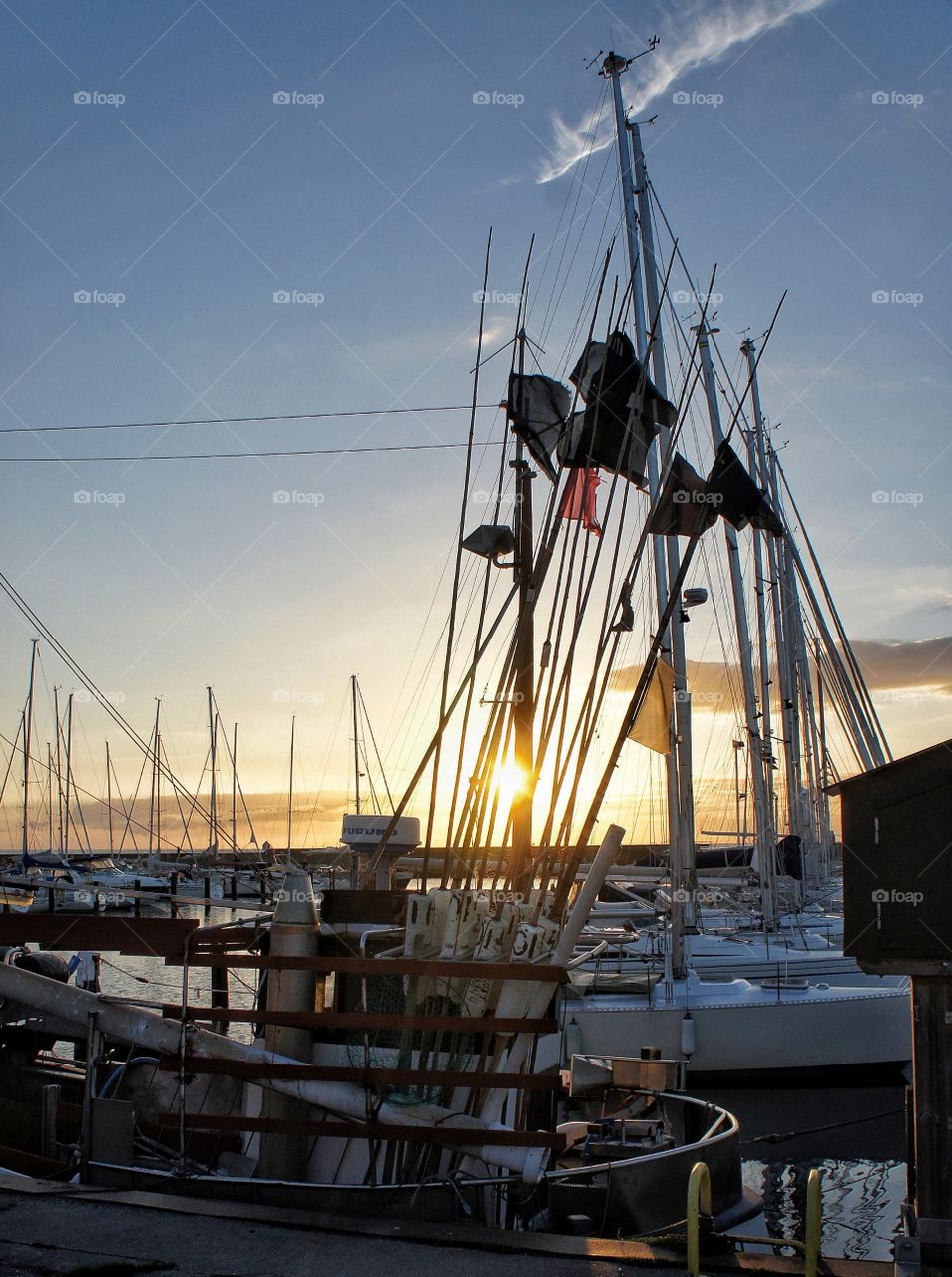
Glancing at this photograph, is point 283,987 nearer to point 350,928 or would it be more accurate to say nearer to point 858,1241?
point 350,928

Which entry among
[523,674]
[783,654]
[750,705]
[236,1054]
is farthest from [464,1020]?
[783,654]

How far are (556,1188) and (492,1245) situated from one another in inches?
113

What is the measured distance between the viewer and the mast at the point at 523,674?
37.3 ft

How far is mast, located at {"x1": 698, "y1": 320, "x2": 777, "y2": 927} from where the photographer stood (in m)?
29.4

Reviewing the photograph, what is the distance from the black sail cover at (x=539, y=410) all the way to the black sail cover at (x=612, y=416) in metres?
1.52

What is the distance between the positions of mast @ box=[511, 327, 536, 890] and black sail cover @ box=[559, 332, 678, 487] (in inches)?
47.0

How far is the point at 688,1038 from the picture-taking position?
21.1 metres

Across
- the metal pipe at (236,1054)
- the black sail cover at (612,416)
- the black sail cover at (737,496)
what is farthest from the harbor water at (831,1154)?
A: the black sail cover at (737,496)

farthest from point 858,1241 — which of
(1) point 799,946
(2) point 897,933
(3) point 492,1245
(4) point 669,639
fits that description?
(1) point 799,946

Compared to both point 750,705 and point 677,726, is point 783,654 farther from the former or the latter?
point 677,726

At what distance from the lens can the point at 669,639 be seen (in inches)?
901

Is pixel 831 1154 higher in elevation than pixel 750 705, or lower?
lower

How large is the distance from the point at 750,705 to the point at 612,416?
74.9 ft

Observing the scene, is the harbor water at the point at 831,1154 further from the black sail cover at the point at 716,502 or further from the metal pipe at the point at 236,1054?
the black sail cover at the point at 716,502
